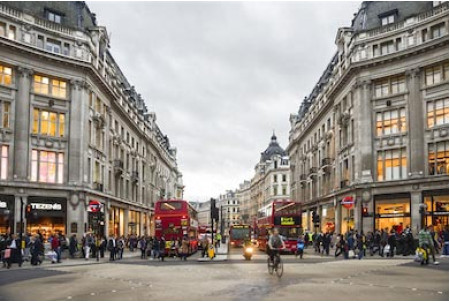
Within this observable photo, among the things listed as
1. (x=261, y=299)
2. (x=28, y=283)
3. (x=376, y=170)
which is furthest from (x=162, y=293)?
(x=376, y=170)

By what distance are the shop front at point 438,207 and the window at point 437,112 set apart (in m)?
5.20

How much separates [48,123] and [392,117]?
27.5 m

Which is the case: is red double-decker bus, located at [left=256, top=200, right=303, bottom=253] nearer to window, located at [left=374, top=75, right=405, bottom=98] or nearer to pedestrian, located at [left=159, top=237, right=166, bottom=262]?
pedestrian, located at [left=159, top=237, right=166, bottom=262]

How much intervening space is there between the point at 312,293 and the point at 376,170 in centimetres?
3366

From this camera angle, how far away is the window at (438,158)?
41719mm

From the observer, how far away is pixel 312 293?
1466 cm

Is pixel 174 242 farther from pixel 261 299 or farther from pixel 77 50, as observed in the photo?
pixel 261 299

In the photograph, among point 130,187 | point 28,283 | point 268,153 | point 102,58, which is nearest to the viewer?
point 28,283

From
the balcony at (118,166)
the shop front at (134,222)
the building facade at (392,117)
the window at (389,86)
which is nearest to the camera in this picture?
the building facade at (392,117)

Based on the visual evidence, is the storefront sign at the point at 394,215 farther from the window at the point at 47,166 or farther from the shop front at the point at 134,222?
the shop front at the point at 134,222

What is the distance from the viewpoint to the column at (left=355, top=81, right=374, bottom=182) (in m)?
46.7

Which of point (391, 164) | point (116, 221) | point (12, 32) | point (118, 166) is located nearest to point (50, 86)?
point (12, 32)

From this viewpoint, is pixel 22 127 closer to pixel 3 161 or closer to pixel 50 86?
pixel 3 161

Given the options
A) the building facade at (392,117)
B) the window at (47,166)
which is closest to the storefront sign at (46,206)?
the window at (47,166)
